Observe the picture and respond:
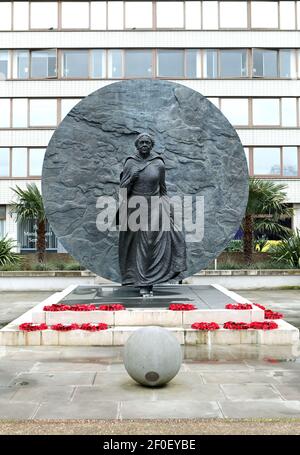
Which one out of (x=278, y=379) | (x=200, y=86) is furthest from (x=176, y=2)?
(x=278, y=379)

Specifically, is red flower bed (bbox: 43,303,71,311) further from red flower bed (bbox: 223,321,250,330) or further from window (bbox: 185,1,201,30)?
window (bbox: 185,1,201,30)

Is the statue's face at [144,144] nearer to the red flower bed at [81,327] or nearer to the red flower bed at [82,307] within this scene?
the red flower bed at [82,307]

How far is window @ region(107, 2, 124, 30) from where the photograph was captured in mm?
30422

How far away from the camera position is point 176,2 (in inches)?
1196

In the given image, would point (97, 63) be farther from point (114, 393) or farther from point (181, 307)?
point (114, 393)

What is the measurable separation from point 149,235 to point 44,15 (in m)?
23.4

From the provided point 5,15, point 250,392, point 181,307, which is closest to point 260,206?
point 181,307

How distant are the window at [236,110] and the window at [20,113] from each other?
1006 centimetres

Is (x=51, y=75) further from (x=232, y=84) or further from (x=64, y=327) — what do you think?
(x=64, y=327)

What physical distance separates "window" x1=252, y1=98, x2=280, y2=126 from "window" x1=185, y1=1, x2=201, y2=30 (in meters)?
4.81
